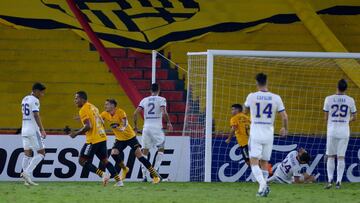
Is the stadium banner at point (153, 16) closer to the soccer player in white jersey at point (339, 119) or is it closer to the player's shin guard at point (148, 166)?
the player's shin guard at point (148, 166)

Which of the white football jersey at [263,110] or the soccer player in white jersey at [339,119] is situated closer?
the white football jersey at [263,110]

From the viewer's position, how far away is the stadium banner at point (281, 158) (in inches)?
850

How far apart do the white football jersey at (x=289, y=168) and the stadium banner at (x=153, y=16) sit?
4549mm

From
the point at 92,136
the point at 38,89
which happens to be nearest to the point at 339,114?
the point at 92,136

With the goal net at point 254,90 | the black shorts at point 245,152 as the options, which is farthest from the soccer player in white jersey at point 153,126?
the black shorts at point 245,152

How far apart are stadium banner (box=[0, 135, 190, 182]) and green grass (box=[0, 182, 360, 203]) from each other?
2.12 m

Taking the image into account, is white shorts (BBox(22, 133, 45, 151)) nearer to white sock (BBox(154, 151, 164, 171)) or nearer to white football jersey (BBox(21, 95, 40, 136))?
white football jersey (BBox(21, 95, 40, 136))

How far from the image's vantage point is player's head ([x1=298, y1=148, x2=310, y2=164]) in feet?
66.8

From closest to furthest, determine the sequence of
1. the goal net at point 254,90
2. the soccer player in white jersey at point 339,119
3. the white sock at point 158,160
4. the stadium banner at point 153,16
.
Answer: the soccer player in white jersey at point 339,119 < the white sock at point 158,160 < the goal net at point 254,90 < the stadium banner at point 153,16

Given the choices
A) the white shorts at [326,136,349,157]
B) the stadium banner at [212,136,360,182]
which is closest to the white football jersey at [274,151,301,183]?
the stadium banner at [212,136,360,182]

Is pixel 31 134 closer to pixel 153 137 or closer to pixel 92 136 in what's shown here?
pixel 92 136

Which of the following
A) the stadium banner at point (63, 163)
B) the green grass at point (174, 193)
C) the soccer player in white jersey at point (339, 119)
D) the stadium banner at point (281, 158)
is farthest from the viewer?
the stadium banner at point (281, 158)

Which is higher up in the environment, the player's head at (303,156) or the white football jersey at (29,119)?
the white football jersey at (29,119)

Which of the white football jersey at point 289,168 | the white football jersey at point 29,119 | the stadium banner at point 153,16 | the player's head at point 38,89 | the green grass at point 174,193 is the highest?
the stadium banner at point 153,16
